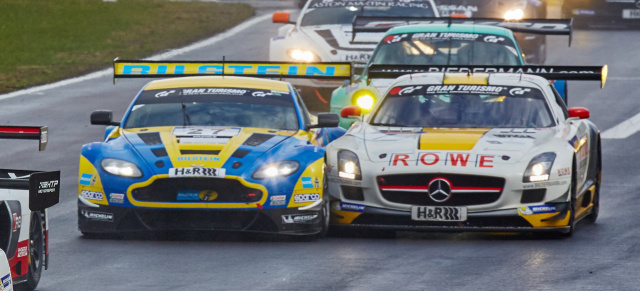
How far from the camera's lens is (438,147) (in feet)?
37.8

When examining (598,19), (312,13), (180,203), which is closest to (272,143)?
(180,203)

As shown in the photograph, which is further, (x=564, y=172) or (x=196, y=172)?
(x=564, y=172)

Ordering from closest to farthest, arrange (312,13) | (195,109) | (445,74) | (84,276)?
(84,276) < (195,109) < (445,74) < (312,13)

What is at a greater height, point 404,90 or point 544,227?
point 404,90

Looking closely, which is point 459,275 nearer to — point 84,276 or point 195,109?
point 84,276

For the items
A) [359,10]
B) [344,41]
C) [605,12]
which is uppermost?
[359,10]

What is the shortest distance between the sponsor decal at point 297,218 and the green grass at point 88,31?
1320 cm

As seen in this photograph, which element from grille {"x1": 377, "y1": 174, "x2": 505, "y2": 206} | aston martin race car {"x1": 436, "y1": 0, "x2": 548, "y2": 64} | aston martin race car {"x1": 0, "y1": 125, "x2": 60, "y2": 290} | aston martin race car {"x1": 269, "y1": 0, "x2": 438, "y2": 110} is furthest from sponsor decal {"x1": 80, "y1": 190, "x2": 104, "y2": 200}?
aston martin race car {"x1": 436, "y1": 0, "x2": 548, "y2": 64}

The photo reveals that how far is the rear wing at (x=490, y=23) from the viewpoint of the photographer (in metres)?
16.5

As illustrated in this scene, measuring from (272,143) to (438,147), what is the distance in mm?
1309

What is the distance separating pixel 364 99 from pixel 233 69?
7.93 ft

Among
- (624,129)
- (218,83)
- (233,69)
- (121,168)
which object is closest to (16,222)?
(121,168)

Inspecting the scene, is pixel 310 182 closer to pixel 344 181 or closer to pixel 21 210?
pixel 344 181

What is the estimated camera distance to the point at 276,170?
438 inches
